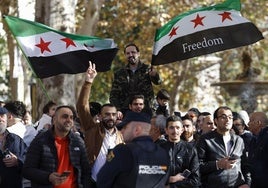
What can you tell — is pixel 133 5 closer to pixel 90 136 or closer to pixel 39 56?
pixel 39 56

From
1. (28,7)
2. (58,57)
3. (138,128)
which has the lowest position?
(138,128)

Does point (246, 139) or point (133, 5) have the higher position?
point (133, 5)

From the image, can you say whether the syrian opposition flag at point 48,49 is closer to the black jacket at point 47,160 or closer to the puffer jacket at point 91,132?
the puffer jacket at point 91,132

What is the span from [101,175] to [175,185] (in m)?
2.90

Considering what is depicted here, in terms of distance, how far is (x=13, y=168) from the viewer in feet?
38.7

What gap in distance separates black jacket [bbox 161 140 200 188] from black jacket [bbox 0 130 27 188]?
1.94 metres

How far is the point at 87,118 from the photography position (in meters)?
11.8

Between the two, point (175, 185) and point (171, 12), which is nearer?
point (175, 185)

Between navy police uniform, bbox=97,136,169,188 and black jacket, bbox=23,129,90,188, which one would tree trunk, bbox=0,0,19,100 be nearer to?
black jacket, bbox=23,129,90,188

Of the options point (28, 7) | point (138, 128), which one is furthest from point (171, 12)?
point (138, 128)

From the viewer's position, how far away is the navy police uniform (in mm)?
8391

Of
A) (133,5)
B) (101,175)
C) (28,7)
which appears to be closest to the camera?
(101,175)

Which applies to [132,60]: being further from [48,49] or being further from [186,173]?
[186,173]

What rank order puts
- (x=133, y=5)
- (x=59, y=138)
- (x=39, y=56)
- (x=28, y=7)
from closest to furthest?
(x=59, y=138), (x=39, y=56), (x=28, y=7), (x=133, y=5)
